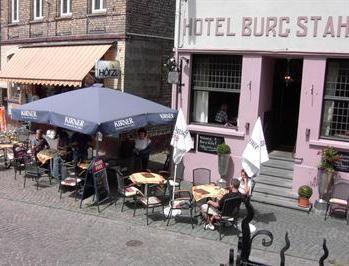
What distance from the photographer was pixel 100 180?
11.6 m

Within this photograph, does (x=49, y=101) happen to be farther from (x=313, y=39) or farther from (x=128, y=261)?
(x=313, y=39)

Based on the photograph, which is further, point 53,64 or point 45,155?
point 53,64

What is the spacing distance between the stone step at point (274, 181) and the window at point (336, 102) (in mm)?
1483

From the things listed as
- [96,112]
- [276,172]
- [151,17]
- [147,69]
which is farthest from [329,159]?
[151,17]

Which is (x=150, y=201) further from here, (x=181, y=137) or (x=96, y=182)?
(x=181, y=137)

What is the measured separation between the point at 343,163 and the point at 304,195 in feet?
4.04

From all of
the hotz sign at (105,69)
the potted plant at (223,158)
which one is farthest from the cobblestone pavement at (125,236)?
the hotz sign at (105,69)

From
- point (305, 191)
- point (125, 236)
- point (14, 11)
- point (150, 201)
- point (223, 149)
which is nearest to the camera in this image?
point (125, 236)

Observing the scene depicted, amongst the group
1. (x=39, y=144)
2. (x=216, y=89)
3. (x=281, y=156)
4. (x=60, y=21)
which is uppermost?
(x=60, y=21)

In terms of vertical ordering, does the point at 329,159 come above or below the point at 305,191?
above

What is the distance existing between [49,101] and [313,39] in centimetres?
675

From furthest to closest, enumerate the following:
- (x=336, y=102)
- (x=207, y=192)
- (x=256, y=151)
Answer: (x=336, y=102)
(x=207, y=192)
(x=256, y=151)

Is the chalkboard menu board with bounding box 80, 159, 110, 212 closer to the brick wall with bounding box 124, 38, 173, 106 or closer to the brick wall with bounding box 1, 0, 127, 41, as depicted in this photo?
the brick wall with bounding box 124, 38, 173, 106

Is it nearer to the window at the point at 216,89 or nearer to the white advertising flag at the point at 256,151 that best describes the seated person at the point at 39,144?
the window at the point at 216,89
